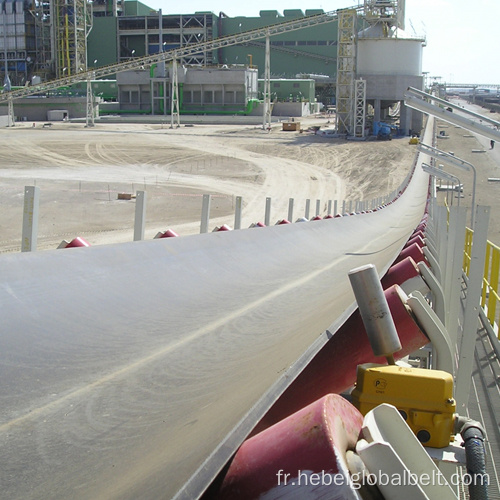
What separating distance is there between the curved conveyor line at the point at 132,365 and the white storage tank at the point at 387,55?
53.3 meters

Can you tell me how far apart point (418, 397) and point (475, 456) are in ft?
0.81

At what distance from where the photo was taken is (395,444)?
1920 mm

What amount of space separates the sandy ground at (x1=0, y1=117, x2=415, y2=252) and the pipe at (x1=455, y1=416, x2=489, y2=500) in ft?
52.4

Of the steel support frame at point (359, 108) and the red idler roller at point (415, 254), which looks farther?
the steel support frame at point (359, 108)

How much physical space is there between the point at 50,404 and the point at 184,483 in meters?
0.58

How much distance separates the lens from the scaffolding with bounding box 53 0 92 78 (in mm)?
79625

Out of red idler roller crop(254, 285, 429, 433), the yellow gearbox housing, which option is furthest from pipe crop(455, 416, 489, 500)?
red idler roller crop(254, 285, 429, 433)

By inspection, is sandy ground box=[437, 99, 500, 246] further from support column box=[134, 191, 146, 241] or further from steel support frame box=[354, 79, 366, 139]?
support column box=[134, 191, 146, 241]

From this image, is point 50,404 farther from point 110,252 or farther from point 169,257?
point 169,257

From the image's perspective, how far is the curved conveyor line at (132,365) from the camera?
1891 millimetres

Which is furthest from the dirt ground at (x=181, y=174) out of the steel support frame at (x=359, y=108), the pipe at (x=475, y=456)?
the pipe at (x=475, y=456)

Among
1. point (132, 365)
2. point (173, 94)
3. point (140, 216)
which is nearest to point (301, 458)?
point (132, 365)

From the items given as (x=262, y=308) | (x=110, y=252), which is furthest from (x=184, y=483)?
(x=262, y=308)

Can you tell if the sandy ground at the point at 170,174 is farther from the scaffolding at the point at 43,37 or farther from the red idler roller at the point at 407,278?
the scaffolding at the point at 43,37
